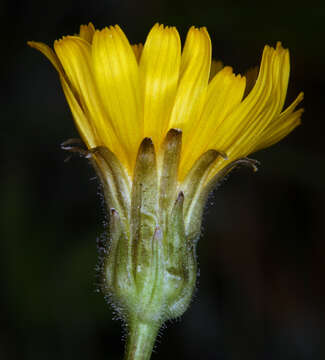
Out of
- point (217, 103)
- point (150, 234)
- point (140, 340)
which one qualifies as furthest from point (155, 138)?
point (140, 340)

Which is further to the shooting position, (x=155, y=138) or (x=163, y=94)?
(x=155, y=138)

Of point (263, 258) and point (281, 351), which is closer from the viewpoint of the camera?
point (281, 351)

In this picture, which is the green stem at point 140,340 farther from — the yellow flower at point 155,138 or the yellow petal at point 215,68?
the yellow petal at point 215,68

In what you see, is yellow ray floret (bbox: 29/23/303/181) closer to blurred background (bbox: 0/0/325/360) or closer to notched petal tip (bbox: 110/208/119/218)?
notched petal tip (bbox: 110/208/119/218)

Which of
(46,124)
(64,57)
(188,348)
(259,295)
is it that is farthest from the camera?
(46,124)

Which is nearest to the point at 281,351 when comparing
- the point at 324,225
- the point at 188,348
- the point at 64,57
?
the point at 188,348

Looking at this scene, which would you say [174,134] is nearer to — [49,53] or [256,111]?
[256,111]

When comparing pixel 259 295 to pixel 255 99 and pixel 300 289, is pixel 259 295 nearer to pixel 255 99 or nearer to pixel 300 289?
pixel 300 289

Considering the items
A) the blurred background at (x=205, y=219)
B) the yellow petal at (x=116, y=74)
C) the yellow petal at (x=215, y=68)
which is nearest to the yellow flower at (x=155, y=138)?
the yellow petal at (x=116, y=74)
